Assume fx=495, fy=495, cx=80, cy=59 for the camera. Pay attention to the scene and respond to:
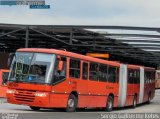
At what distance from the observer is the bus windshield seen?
19.7 meters

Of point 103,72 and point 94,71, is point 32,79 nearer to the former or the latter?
point 94,71

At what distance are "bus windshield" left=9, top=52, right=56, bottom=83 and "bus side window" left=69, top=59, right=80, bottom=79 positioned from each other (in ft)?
4.07

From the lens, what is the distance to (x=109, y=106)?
25.6m

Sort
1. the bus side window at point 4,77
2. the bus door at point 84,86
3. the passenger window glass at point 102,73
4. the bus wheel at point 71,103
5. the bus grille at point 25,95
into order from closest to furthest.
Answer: the bus grille at point 25,95 < the bus wheel at point 71,103 < the bus door at point 84,86 < the passenger window glass at point 102,73 < the bus side window at point 4,77

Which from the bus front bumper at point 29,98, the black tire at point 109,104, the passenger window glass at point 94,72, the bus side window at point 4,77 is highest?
the passenger window glass at point 94,72

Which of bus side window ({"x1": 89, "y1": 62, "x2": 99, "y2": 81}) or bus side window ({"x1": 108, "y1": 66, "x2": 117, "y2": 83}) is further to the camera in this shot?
bus side window ({"x1": 108, "y1": 66, "x2": 117, "y2": 83})

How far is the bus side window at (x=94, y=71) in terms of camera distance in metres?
23.0

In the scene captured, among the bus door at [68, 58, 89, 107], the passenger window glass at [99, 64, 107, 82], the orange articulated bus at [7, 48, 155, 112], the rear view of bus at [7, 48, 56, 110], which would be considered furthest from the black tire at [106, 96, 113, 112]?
the rear view of bus at [7, 48, 56, 110]

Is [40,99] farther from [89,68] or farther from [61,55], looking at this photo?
[89,68]

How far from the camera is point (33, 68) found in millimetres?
19750

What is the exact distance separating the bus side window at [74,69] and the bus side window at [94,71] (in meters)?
Answer: 1.51

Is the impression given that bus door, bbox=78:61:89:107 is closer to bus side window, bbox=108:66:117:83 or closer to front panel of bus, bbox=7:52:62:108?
front panel of bus, bbox=7:52:62:108

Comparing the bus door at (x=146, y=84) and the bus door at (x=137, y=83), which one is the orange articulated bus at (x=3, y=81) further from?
the bus door at (x=146, y=84)

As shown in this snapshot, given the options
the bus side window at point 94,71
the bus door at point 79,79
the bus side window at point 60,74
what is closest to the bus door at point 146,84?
the bus side window at point 94,71
